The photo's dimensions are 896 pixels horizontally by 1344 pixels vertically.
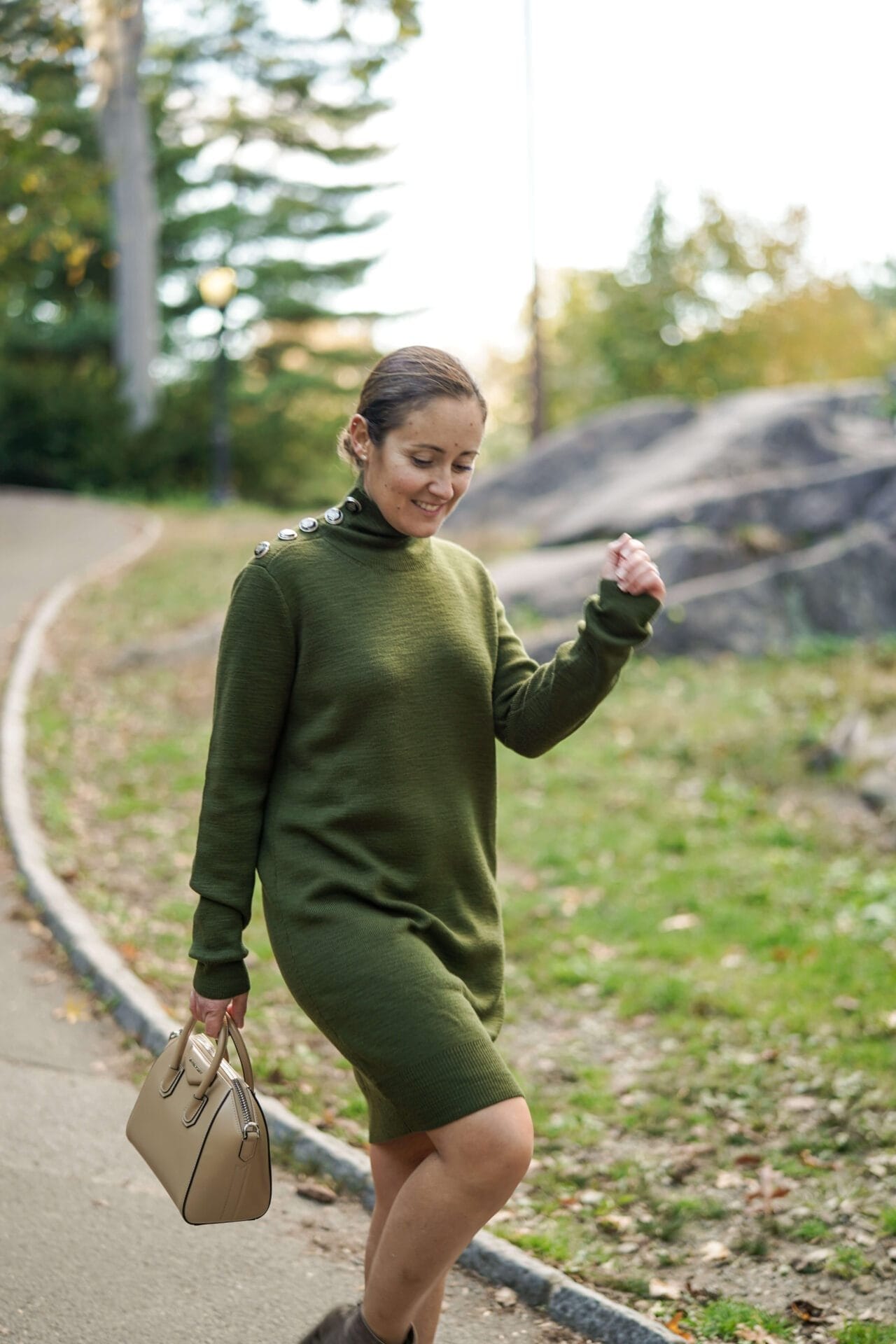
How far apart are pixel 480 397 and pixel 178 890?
4.75m

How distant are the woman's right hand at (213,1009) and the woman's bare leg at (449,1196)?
53 cm

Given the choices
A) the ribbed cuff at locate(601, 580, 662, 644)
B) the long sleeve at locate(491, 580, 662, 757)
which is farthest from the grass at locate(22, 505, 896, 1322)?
the ribbed cuff at locate(601, 580, 662, 644)

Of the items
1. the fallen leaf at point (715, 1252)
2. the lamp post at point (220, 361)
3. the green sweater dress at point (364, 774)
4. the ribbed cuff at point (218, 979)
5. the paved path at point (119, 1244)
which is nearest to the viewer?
the green sweater dress at point (364, 774)

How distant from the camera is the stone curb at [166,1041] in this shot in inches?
140

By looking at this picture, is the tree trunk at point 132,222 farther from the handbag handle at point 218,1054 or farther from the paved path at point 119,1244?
the handbag handle at point 218,1054

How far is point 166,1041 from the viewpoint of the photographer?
4.98 metres

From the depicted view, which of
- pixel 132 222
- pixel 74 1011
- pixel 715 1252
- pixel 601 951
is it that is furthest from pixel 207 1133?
pixel 132 222

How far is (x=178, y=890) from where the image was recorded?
23.0 feet

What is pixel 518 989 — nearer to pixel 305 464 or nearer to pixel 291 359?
pixel 305 464

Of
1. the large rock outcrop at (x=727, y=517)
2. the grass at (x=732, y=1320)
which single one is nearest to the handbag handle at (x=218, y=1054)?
the grass at (x=732, y=1320)

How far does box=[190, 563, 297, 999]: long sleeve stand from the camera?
2689 millimetres

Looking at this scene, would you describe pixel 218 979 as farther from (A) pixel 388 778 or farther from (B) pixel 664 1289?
(B) pixel 664 1289

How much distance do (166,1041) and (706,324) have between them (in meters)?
31.5

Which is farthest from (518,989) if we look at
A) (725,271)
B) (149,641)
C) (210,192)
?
(725,271)
